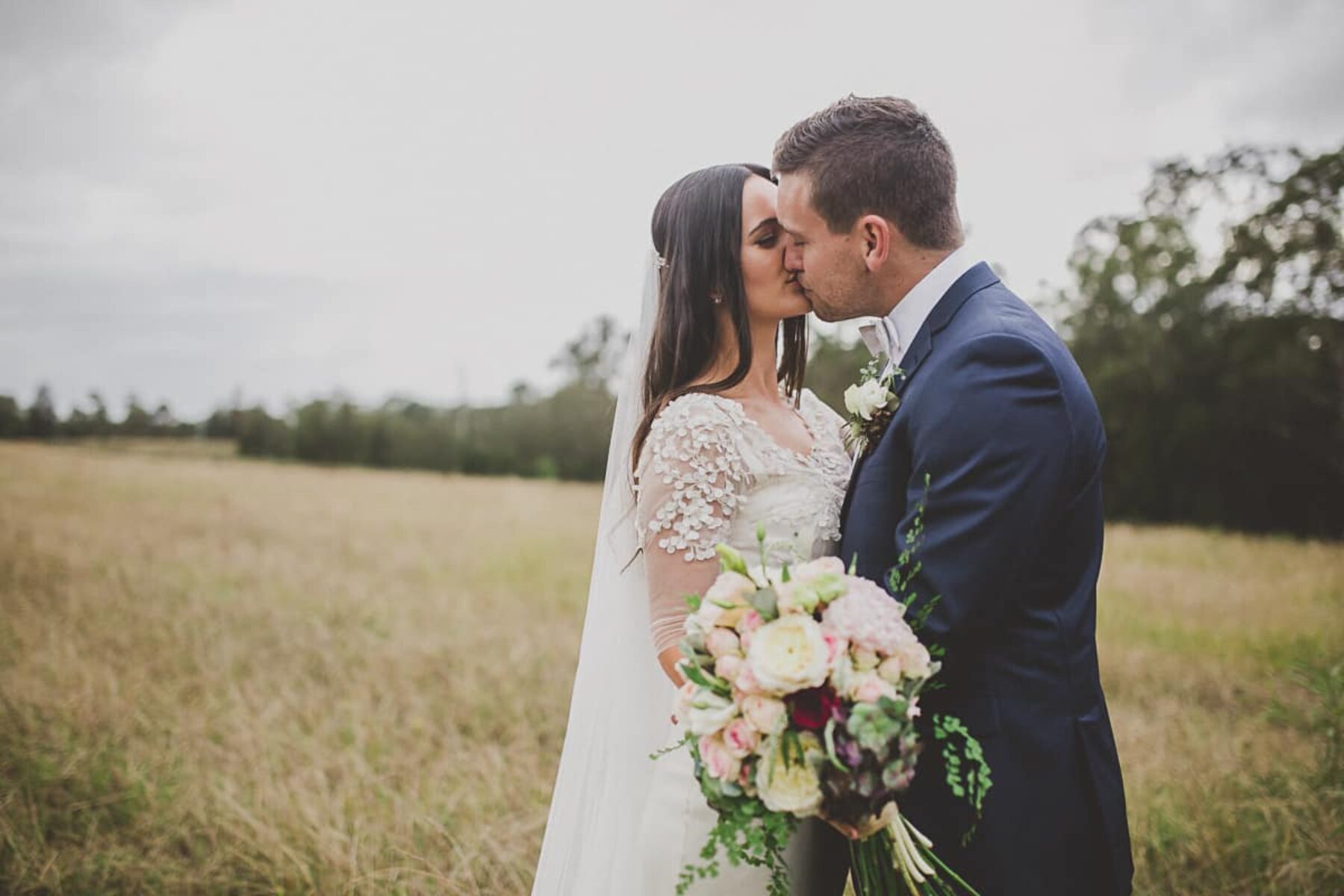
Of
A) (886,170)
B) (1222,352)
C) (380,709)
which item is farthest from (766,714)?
(1222,352)

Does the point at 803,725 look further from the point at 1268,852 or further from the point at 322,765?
the point at 322,765

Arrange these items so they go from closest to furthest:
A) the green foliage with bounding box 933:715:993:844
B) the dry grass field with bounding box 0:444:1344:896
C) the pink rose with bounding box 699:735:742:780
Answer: the pink rose with bounding box 699:735:742:780
the green foliage with bounding box 933:715:993:844
the dry grass field with bounding box 0:444:1344:896

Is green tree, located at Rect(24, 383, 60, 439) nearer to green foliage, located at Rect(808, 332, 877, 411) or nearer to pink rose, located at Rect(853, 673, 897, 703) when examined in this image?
green foliage, located at Rect(808, 332, 877, 411)

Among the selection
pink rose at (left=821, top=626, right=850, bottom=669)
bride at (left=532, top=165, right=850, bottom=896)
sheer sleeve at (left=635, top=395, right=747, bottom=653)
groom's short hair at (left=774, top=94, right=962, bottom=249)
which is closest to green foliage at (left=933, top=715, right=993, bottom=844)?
pink rose at (left=821, top=626, right=850, bottom=669)

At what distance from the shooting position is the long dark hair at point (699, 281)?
2822 mm

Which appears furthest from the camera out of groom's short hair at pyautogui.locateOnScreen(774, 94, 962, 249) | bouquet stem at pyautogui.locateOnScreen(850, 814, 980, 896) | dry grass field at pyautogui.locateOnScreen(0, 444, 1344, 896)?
dry grass field at pyautogui.locateOnScreen(0, 444, 1344, 896)

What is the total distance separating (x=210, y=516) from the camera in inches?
601

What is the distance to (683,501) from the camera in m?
2.47

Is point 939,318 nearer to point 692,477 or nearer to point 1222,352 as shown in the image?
point 692,477

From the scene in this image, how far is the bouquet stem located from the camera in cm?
195

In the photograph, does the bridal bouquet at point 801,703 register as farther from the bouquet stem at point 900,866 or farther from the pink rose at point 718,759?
the bouquet stem at point 900,866

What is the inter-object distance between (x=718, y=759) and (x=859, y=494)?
0.84 meters

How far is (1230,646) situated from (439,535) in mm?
11535

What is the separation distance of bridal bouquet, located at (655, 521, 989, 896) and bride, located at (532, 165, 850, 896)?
1.84 feet
